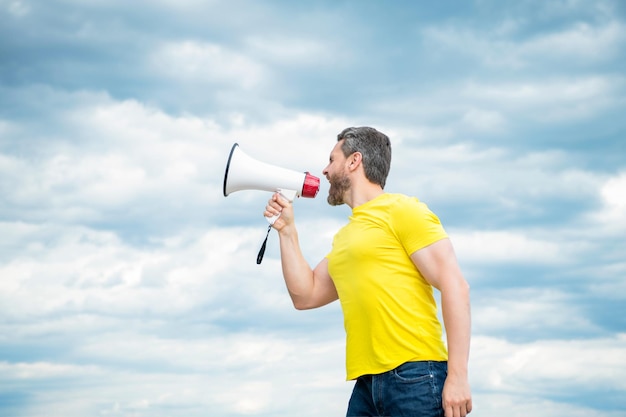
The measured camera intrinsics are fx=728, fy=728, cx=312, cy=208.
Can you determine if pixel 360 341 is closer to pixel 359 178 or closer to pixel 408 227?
pixel 408 227

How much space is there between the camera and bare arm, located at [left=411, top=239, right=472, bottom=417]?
3672 mm

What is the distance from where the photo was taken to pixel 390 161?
4598 millimetres

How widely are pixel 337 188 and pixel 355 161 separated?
0.67ft

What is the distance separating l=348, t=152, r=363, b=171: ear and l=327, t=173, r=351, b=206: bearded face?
2.7 inches

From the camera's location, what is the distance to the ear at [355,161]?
448 centimetres

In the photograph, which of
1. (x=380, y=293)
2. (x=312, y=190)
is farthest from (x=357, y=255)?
(x=312, y=190)

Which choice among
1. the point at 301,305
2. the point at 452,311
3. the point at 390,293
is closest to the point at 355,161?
the point at 390,293

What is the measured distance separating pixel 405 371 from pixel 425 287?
0.50 meters

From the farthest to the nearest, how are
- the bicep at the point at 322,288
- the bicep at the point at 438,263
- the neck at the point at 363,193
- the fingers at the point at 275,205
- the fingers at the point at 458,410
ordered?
the fingers at the point at 275,205 < the bicep at the point at 322,288 < the neck at the point at 363,193 < the bicep at the point at 438,263 < the fingers at the point at 458,410

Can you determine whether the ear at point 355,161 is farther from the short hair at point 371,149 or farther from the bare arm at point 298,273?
the bare arm at point 298,273

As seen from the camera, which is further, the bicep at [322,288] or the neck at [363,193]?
the bicep at [322,288]

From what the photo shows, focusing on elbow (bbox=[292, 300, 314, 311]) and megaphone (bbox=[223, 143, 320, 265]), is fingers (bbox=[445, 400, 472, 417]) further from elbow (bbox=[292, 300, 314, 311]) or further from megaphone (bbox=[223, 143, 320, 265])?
megaphone (bbox=[223, 143, 320, 265])

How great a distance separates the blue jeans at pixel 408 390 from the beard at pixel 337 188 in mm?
1153

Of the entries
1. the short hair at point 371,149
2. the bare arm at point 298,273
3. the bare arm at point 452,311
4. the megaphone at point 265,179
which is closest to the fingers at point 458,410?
the bare arm at point 452,311
